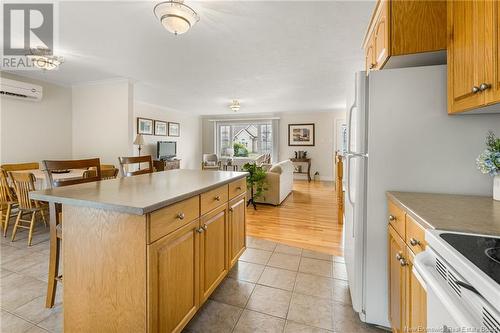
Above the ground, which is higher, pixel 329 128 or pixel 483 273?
pixel 329 128

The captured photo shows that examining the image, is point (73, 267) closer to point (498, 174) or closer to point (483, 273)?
point (483, 273)

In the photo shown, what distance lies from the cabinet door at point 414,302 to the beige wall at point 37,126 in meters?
5.21

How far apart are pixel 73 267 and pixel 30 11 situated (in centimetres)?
250

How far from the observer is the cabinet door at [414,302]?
0.88 metres

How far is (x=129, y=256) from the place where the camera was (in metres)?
1.04

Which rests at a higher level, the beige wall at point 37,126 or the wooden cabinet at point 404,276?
the beige wall at point 37,126

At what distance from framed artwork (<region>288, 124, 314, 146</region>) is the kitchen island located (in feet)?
22.6

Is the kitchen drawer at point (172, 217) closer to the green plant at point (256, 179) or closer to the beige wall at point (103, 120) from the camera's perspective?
the green plant at point (256, 179)

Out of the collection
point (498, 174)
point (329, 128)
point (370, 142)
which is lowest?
point (498, 174)

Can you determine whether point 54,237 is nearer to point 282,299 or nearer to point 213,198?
point 213,198

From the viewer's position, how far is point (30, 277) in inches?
77.5

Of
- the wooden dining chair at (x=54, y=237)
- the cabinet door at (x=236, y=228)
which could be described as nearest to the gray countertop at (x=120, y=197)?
the wooden dining chair at (x=54, y=237)

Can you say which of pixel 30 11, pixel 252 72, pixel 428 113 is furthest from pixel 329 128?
pixel 30 11

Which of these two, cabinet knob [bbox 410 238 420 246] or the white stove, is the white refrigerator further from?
the white stove
